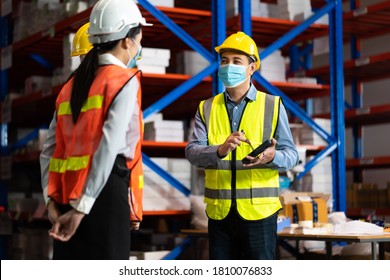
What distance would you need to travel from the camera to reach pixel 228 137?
4312mm

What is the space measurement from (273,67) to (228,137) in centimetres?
376

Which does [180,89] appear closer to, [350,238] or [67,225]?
[350,238]

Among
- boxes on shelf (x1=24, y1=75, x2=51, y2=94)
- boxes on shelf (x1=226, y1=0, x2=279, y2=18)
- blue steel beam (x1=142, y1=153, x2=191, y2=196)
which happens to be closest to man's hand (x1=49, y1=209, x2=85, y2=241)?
blue steel beam (x1=142, y1=153, x2=191, y2=196)

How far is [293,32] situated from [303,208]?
1.97 meters

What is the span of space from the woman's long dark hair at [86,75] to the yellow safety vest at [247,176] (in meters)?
1.29

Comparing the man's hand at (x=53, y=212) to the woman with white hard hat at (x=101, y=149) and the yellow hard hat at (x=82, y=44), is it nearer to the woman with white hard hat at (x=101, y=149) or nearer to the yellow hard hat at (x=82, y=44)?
the woman with white hard hat at (x=101, y=149)

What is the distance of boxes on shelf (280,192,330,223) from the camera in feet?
21.3

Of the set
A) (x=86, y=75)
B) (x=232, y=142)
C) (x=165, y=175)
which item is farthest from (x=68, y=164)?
(x=165, y=175)

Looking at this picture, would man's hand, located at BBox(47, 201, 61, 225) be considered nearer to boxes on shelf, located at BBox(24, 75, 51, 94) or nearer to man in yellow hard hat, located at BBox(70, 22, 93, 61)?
man in yellow hard hat, located at BBox(70, 22, 93, 61)

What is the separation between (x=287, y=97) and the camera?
7809 millimetres

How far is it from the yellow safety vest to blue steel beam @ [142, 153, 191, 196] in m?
2.49

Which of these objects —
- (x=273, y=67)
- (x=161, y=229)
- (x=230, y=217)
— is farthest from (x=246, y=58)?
(x=161, y=229)
